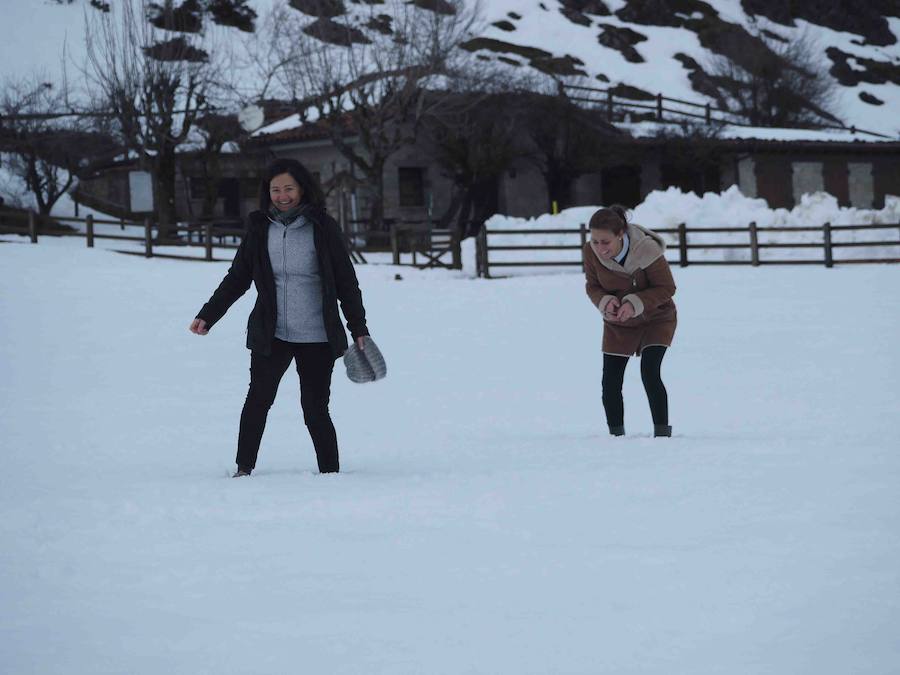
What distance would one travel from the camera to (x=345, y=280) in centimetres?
568

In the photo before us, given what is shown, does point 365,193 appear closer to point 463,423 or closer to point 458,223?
point 458,223

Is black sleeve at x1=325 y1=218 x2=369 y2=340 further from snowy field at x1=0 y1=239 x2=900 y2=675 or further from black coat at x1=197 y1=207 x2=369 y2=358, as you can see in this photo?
snowy field at x1=0 y1=239 x2=900 y2=675

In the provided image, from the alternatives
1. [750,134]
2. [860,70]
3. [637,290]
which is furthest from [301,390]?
[860,70]

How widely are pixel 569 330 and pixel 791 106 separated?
42837 mm

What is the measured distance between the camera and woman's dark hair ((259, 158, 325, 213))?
18.2 feet

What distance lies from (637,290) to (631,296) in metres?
0.13

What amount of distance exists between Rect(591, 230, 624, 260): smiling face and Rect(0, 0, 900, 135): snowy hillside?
4810cm

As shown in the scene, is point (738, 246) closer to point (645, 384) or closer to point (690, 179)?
point (690, 179)

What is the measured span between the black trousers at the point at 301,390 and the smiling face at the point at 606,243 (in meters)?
1.66

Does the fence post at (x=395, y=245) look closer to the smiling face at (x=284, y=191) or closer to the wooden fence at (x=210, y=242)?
the wooden fence at (x=210, y=242)

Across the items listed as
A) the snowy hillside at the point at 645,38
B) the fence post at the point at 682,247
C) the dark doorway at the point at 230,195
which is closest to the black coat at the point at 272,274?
the fence post at the point at 682,247

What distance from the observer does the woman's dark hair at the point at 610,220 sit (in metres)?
6.43

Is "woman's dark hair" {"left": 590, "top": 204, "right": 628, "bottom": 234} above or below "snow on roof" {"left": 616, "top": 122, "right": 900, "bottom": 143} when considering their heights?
below

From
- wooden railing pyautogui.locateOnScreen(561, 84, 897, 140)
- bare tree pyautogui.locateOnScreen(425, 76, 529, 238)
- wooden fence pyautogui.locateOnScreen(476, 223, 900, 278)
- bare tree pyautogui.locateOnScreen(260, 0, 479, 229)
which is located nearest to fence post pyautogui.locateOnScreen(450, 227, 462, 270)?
wooden fence pyautogui.locateOnScreen(476, 223, 900, 278)
